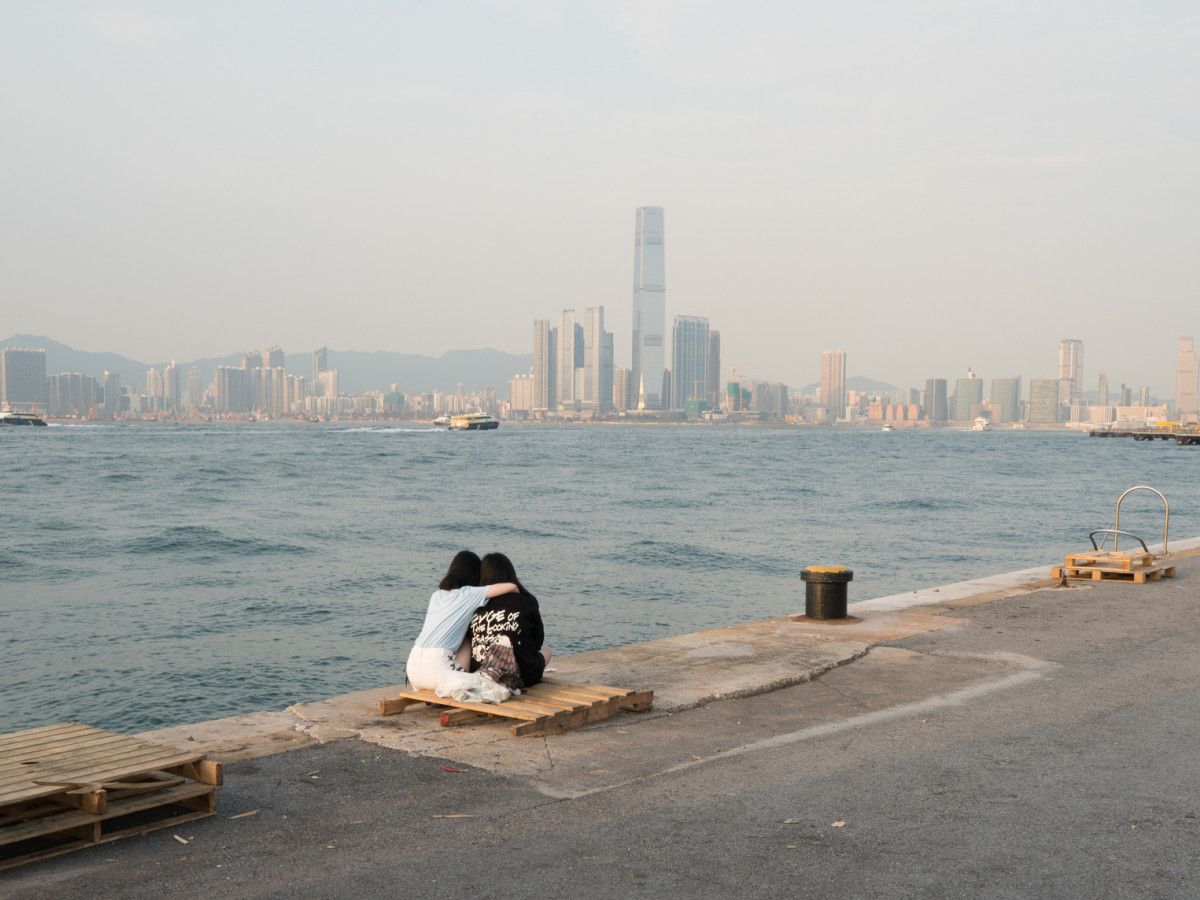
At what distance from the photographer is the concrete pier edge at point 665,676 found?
24.8 feet

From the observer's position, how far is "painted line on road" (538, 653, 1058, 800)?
22.5 feet

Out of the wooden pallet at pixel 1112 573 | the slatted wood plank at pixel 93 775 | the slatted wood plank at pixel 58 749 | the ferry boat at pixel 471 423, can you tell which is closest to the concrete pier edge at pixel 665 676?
the slatted wood plank at pixel 58 749

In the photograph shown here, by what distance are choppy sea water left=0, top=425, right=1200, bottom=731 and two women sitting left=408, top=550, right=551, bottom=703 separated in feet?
21.9

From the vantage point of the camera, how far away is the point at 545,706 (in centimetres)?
799

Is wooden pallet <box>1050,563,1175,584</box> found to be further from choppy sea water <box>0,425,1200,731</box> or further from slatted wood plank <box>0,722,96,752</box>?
slatted wood plank <box>0,722,96,752</box>

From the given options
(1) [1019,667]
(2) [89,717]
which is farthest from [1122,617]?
(2) [89,717]

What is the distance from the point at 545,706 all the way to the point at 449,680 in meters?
0.74

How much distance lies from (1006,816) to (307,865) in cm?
376

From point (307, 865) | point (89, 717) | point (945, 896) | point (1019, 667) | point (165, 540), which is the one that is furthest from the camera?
point (165, 540)

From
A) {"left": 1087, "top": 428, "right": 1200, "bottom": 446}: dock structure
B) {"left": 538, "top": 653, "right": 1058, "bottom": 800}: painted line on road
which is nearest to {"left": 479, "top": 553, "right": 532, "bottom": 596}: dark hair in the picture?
{"left": 538, "top": 653, "right": 1058, "bottom": 800}: painted line on road

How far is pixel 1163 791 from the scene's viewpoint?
255 inches

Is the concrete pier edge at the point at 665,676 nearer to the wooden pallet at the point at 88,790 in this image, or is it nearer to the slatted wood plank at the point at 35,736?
the slatted wood plank at the point at 35,736

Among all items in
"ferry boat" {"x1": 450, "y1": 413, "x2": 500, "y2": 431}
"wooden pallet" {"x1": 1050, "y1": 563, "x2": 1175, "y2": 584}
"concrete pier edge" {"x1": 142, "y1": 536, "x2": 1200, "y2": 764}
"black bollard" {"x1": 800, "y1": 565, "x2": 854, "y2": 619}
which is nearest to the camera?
"concrete pier edge" {"x1": 142, "y1": 536, "x2": 1200, "y2": 764}

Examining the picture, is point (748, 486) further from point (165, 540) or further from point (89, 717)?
point (89, 717)
